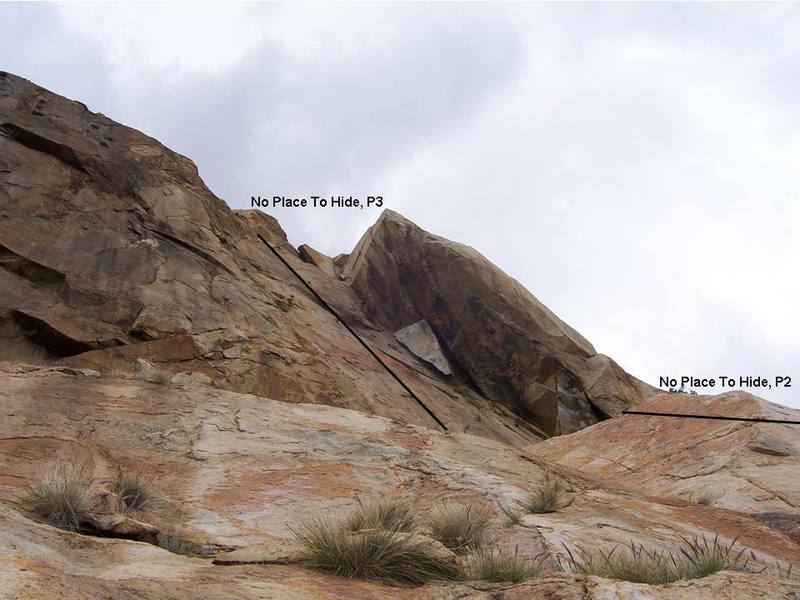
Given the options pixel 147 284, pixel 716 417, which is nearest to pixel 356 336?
pixel 147 284

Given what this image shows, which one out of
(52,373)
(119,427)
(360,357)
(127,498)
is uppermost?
(360,357)

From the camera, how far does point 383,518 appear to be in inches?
281

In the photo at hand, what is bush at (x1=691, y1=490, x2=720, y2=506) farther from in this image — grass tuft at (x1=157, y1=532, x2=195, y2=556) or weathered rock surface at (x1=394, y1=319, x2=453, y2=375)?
weathered rock surface at (x1=394, y1=319, x2=453, y2=375)

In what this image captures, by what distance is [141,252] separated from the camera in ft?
55.8

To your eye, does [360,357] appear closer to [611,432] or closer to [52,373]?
[611,432]

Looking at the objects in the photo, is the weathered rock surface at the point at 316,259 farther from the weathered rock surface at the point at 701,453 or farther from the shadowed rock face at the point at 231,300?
the weathered rock surface at the point at 701,453

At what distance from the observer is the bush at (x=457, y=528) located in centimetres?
738

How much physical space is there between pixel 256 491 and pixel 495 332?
52.2 feet

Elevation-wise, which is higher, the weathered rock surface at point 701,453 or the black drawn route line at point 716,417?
the black drawn route line at point 716,417

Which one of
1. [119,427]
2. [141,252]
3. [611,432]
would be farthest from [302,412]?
[611,432]

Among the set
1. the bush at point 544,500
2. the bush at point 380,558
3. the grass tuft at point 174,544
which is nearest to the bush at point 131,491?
the grass tuft at point 174,544

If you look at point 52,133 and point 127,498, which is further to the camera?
point 52,133

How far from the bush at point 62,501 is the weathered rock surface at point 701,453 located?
9.17 meters

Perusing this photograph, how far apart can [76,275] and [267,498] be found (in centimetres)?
887
